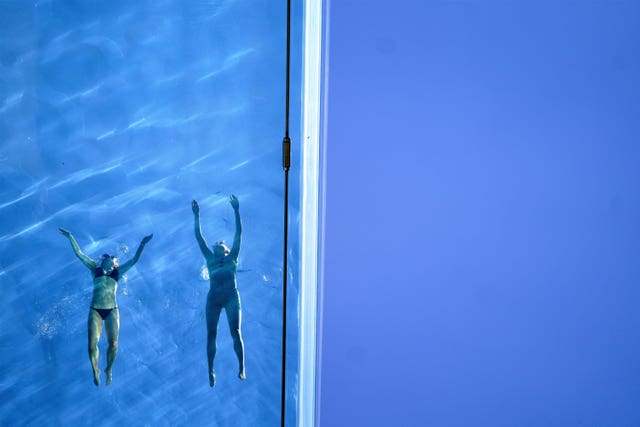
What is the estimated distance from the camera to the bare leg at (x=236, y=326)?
149cm

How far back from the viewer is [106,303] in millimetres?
1448

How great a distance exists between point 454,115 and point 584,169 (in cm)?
36

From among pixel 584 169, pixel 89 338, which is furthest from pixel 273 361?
pixel 584 169

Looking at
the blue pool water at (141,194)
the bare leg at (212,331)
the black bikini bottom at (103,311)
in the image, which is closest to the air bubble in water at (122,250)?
the blue pool water at (141,194)

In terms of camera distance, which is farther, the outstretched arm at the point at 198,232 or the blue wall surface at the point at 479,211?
the outstretched arm at the point at 198,232

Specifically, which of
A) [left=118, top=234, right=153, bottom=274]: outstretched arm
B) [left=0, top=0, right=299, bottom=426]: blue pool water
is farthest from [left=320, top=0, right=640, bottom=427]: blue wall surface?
[left=118, top=234, right=153, bottom=274]: outstretched arm

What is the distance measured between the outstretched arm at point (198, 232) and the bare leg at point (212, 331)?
12 centimetres

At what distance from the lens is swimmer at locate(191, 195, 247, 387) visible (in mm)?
1473

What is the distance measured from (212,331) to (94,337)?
0.32 meters

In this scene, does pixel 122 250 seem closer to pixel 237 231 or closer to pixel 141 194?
pixel 141 194

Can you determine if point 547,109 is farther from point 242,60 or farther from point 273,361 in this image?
point 273,361

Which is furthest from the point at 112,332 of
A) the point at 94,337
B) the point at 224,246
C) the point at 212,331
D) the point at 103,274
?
the point at 224,246

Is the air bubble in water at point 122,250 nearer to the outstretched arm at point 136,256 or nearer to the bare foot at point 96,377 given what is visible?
the outstretched arm at point 136,256

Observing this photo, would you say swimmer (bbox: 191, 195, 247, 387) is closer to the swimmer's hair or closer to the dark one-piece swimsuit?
the swimmer's hair
